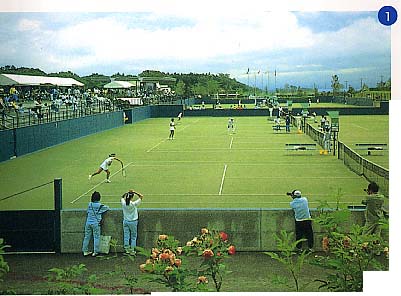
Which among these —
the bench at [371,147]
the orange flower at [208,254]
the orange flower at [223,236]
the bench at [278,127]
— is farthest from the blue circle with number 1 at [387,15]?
the bench at [278,127]

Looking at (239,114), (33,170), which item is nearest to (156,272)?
(33,170)

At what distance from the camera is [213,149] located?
974cm

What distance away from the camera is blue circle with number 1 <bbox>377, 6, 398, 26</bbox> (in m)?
6.25

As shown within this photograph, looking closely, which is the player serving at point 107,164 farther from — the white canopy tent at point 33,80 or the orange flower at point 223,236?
the orange flower at point 223,236

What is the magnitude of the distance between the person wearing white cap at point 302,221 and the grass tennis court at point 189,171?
270 mm

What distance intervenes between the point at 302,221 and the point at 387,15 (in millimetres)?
1949

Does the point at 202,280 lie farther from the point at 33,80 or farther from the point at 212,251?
the point at 33,80

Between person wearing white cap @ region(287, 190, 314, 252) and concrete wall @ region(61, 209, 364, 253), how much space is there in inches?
2.1

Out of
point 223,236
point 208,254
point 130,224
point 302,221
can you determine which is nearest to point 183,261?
point 208,254

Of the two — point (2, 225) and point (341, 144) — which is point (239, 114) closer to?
point (341, 144)

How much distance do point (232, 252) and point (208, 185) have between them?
2459 millimetres

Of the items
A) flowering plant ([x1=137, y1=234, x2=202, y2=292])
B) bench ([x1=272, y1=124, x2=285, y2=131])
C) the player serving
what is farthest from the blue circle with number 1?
bench ([x1=272, y1=124, x2=285, y2=131])

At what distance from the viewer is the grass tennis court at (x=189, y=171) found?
24.9ft

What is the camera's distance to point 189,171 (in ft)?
28.8
